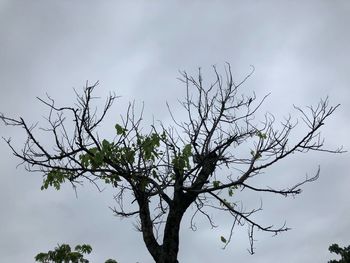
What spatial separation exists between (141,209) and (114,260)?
38.7 feet

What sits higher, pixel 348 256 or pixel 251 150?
pixel 348 256

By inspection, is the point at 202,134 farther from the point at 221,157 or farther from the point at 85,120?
the point at 85,120

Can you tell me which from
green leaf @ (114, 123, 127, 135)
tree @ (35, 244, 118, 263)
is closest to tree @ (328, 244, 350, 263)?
A: tree @ (35, 244, 118, 263)

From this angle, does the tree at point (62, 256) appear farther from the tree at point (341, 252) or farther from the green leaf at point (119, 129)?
→ the tree at point (341, 252)

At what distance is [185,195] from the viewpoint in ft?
19.9

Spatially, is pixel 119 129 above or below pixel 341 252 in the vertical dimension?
below

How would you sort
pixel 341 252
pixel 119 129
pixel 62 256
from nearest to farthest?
pixel 119 129
pixel 62 256
pixel 341 252

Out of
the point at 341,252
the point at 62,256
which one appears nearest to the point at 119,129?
the point at 62,256

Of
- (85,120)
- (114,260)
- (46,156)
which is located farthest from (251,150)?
(114,260)

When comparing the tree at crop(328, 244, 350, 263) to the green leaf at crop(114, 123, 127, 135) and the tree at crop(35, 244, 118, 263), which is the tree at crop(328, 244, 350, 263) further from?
the green leaf at crop(114, 123, 127, 135)

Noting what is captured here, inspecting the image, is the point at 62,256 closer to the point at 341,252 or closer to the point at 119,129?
the point at 119,129

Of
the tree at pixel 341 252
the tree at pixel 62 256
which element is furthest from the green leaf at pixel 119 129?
the tree at pixel 341 252

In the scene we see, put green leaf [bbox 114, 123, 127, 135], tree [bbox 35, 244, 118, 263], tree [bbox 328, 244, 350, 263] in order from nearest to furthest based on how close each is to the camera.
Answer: green leaf [bbox 114, 123, 127, 135]
tree [bbox 35, 244, 118, 263]
tree [bbox 328, 244, 350, 263]

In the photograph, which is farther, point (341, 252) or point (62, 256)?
point (341, 252)
